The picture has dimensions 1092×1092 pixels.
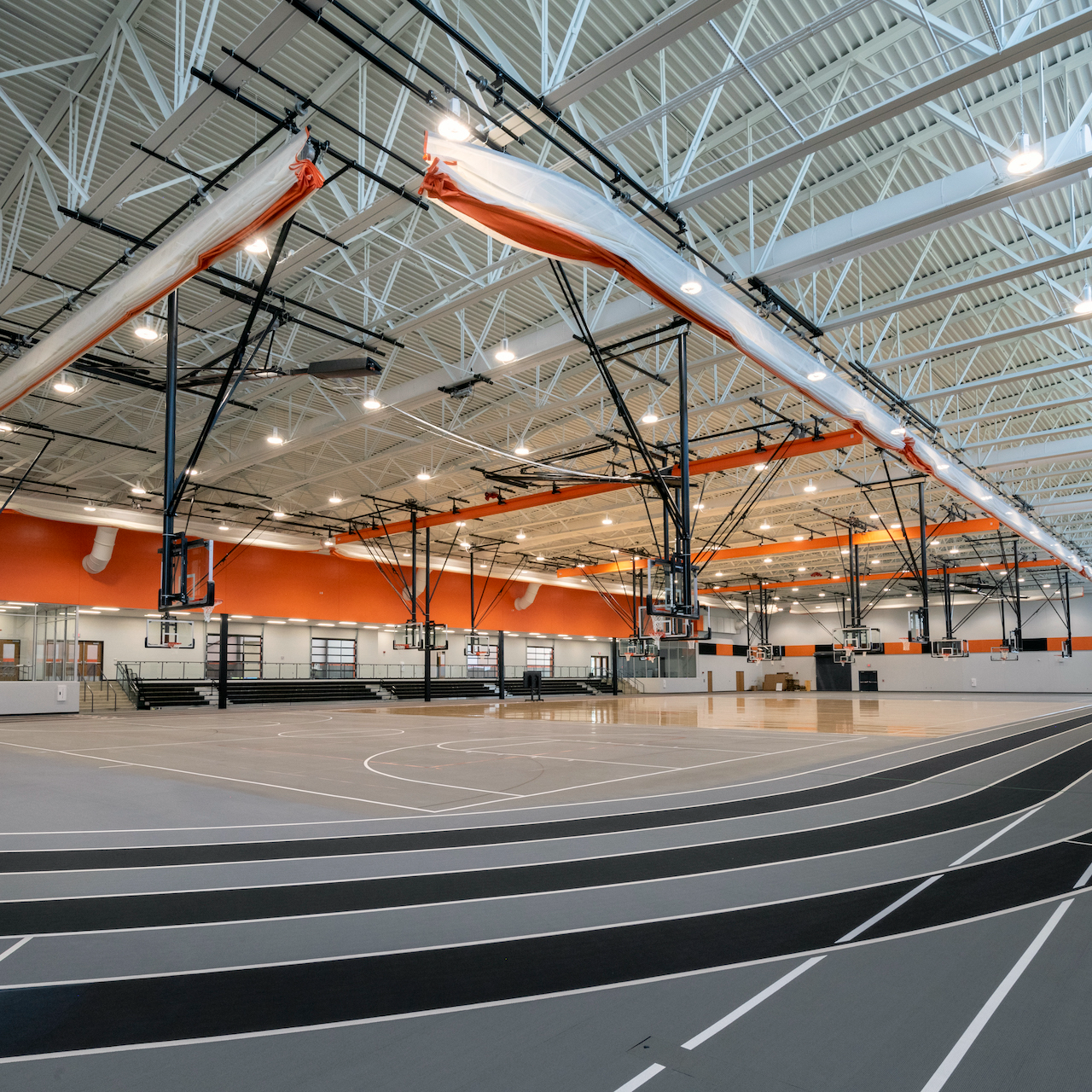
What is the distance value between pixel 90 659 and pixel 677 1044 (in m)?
36.4

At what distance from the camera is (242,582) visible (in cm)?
3441

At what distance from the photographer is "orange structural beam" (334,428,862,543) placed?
1998cm

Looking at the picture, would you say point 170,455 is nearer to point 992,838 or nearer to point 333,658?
point 992,838

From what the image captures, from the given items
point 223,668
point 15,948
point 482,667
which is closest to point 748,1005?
point 15,948

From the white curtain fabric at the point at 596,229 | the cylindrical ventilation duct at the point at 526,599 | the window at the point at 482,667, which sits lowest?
the window at the point at 482,667

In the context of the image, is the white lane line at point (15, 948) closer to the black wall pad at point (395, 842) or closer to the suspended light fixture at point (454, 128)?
the black wall pad at point (395, 842)

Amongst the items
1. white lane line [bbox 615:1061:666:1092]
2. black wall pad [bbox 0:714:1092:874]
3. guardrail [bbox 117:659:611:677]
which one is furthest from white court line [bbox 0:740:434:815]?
guardrail [bbox 117:659:611:677]

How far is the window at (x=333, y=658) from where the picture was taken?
40094mm

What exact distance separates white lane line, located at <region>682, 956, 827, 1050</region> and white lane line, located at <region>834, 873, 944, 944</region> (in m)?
0.37

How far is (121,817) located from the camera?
731 cm

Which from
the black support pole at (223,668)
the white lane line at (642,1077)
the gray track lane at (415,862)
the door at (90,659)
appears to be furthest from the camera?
the door at (90,659)

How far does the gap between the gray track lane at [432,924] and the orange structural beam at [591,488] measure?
28.2 ft

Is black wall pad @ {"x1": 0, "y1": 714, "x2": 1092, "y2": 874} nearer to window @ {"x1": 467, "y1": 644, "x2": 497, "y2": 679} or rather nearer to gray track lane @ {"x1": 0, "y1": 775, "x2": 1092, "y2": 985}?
gray track lane @ {"x1": 0, "y1": 775, "x2": 1092, "y2": 985}

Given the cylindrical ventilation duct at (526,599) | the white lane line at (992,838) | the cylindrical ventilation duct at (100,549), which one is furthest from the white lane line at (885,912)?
the cylindrical ventilation duct at (526,599)
